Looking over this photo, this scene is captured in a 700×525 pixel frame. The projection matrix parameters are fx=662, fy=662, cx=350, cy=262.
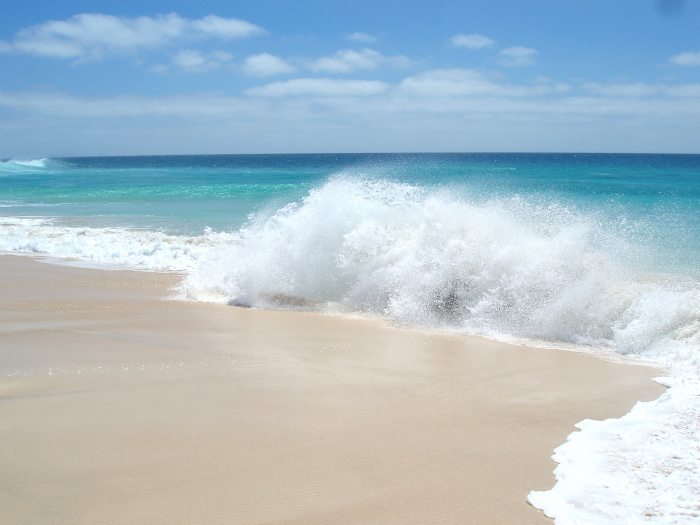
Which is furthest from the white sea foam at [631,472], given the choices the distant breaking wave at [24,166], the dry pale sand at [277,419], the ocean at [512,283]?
the distant breaking wave at [24,166]

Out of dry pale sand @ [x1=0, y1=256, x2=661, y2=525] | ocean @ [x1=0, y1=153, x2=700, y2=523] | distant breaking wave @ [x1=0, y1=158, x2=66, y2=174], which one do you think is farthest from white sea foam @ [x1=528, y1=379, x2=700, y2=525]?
distant breaking wave @ [x1=0, y1=158, x2=66, y2=174]

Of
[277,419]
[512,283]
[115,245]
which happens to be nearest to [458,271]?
[512,283]

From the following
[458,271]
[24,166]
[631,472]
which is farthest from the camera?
[24,166]

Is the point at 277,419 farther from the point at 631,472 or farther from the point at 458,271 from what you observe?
the point at 458,271

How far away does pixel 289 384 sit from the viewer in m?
5.20

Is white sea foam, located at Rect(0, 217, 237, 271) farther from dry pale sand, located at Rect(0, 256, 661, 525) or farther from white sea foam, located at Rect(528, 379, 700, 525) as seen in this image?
white sea foam, located at Rect(528, 379, 700, 525)

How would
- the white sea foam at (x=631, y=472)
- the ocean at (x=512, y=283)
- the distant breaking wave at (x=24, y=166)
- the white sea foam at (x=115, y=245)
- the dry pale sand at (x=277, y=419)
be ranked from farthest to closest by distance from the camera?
the distant breaking wave at (x=24, y=166) → the white sea foam at (x=115, y=245) → the ocean at (x=512, y=283) → the dry pale sand at (x=277, y=419) → the white sea foam at (x=631, y=472)

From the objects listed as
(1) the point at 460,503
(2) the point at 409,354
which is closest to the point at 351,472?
(1) the point at 460,503

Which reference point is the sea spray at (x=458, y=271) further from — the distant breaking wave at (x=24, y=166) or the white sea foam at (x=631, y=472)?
the distant breaking wave at (x=24, y=166)

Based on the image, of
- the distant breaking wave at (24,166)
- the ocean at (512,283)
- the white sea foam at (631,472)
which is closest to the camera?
the white sea foam at (631,472)

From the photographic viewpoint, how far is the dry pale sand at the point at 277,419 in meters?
3.40

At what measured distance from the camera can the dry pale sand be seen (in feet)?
11.2

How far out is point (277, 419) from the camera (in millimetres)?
4461

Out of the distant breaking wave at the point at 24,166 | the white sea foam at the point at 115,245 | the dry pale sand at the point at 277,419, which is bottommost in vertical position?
the dry pale sand at the point at 277,419
